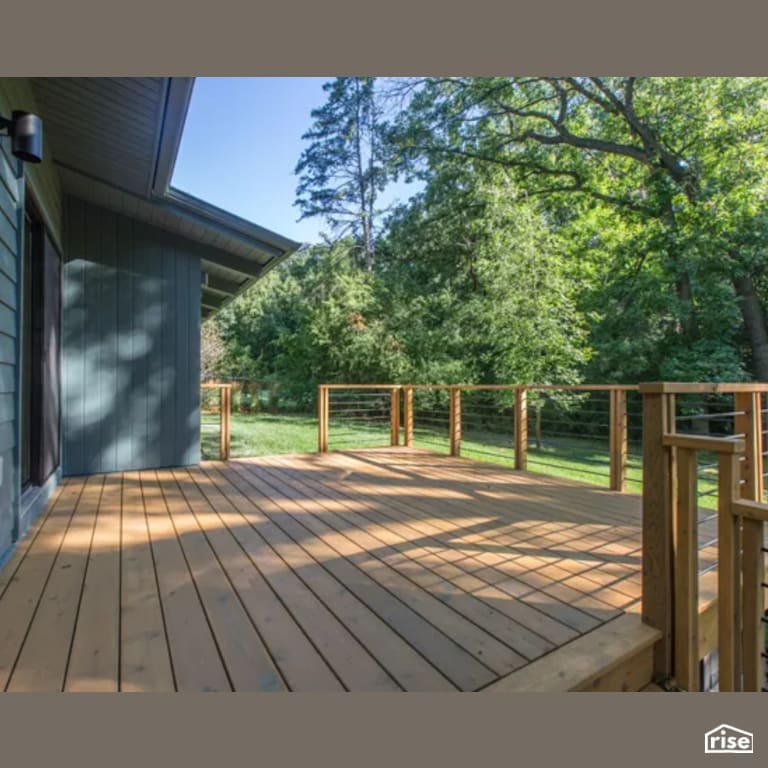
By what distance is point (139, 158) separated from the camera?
338 cm

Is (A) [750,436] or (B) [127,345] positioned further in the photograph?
(B) [127,345]

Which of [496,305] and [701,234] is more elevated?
[701,234]

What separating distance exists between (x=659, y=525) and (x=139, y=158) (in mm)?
3815

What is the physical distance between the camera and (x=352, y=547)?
2543mm

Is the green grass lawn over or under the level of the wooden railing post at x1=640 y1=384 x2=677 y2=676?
under

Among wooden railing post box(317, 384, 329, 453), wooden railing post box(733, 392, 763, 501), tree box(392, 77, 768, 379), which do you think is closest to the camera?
wooden railing post box(733, 392, 763, 501)

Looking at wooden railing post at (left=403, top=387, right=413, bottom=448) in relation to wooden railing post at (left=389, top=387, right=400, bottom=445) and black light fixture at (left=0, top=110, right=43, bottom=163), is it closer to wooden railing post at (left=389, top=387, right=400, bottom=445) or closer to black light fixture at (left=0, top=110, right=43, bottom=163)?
wooden railing post at (left=389, top=387, right=400, bottom=445)

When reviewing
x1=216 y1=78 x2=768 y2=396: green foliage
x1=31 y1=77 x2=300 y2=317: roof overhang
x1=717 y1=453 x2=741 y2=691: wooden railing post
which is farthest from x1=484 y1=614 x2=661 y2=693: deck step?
x1=216 y1=78 x2=768 y2=396: green foliage

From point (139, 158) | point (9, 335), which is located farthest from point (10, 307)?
point (139, 158)

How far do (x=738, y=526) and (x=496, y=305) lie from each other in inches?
296

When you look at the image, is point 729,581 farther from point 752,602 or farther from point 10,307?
point 10,307

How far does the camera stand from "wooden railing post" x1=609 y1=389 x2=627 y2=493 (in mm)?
3771

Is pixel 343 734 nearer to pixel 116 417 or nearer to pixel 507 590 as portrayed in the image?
pixel 507 590

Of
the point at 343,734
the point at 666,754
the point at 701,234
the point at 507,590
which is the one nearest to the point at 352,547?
the point at 507,590
